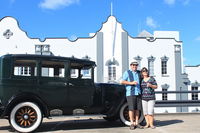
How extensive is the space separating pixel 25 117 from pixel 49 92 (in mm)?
844

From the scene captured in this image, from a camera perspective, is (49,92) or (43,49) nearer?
(49,92)

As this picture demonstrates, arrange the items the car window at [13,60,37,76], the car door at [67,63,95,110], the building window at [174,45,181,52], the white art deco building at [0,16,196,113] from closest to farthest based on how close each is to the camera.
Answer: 1. the car window at [13,60,37,76]
2. the car door at [67,63,95,110]
3. the white art deco building at [0,16,196,113]
4. the building window at [174,45,181,52]

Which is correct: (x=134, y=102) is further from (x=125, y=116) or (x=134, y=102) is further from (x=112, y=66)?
(x=112, y=66)

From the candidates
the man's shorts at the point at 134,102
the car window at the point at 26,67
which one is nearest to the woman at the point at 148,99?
the man's shorts at the point at 134,102

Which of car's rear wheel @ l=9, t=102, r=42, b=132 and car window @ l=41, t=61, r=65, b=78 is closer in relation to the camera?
car's rear wheel @ l=9, t=102, r=42, b=132

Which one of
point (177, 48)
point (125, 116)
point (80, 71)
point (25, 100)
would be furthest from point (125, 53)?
point (25, 100)

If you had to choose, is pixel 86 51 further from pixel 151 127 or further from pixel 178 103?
pixel 151 127

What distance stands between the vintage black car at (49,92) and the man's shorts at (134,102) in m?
0.53

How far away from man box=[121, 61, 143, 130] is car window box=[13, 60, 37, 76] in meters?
2.33

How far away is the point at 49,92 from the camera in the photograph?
8289 millimetres

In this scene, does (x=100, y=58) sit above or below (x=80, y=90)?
above

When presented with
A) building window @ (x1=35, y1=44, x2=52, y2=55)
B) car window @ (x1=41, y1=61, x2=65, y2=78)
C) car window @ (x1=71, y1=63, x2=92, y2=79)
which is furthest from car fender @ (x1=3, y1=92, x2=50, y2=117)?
building window @ (x1=35, y1=44, x2=52, y2=55)

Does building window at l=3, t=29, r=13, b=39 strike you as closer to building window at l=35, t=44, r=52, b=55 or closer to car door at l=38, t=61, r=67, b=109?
building window at l=35, t=44, r=52, b=55

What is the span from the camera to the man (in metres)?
8.63
